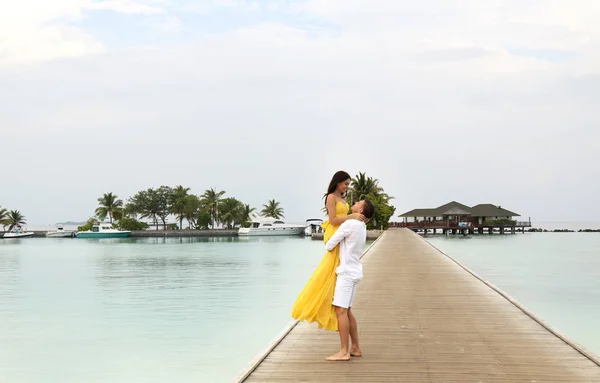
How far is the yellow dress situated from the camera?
23.6 ft

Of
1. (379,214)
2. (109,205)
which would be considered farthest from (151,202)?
(379,214)

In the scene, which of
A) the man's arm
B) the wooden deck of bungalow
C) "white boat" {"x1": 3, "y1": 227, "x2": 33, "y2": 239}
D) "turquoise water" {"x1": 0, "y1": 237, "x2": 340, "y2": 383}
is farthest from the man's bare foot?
"white boat" {"x1": 3, "y1": 227, "x2": 33, "y2": 239}

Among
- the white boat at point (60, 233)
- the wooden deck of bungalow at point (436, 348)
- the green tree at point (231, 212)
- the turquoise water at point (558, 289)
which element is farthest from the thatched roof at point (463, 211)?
the wooden deck of bungalow at point (436, 348)

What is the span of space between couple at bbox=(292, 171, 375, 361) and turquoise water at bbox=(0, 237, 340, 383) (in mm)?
5296

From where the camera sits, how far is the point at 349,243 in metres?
7.17

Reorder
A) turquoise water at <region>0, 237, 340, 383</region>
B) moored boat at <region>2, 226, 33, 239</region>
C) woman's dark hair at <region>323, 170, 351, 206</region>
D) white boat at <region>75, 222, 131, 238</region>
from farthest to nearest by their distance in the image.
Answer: moored boat at <region>2, 226, 33, 239</region>
white boat at <region>75, 222, 131, 238</region>
turquoise water at <region>0, 237, 340, 383</region>
woman's dark hair at <region>323, 170, 351, 206</region>

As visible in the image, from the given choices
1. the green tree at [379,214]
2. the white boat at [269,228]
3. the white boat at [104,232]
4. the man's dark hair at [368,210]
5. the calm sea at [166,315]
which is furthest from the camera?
the white boat at [104,232]

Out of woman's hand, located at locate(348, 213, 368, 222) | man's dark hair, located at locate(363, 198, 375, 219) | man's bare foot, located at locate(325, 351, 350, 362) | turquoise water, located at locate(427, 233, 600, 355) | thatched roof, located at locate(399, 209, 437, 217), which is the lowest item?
turquoise water, located at locate(427, 233, 600, 355)

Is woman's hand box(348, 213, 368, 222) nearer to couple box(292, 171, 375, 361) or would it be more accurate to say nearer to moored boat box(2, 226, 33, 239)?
couple box(292, 171, 375, 361)

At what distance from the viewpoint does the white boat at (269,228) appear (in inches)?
4348

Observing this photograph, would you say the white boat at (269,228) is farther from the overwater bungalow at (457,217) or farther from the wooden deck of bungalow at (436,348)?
the wooden deck of bungalow at (436,348)

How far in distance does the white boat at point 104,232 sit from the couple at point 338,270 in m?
110

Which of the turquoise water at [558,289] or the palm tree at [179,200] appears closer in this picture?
the turquoise water at [558,289]

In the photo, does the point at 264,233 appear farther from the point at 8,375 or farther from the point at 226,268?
the point at 8,375
